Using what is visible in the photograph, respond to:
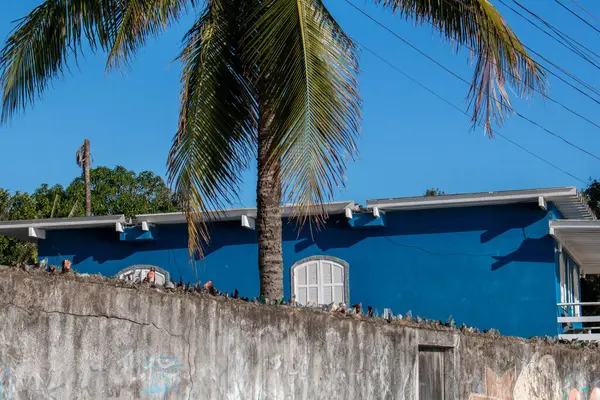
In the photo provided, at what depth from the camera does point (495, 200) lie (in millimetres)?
17031

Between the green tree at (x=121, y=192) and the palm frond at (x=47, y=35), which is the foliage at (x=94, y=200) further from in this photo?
the palm frond at (x=47, y=35)

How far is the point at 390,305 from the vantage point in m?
18.3

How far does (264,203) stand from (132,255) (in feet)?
33.4

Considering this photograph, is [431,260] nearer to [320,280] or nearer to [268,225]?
[320,280]

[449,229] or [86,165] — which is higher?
[86,165]

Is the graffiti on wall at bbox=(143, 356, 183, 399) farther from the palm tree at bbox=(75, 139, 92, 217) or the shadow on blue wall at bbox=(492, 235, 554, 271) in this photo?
the palm tree at bbox=(75, 139, 92, 217)

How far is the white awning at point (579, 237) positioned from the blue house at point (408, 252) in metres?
0.03

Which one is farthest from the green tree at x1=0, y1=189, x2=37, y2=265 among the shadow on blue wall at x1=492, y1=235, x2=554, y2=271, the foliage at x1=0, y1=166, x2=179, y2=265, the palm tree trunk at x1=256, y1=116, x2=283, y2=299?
the palm tree trunk at x1=256, y1=116, x2=283, y2=299

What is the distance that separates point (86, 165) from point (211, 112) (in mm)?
23150

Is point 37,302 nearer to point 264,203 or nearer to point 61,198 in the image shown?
point 264,203

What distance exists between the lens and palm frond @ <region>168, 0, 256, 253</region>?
9.82 meters

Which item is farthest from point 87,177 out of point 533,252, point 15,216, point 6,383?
point 6,383

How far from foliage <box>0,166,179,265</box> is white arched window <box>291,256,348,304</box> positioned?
1071 cm

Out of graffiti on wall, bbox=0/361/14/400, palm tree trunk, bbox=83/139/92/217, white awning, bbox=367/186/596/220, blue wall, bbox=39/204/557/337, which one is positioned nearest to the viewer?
graffiti on wall, bbox=0/361/14/400
